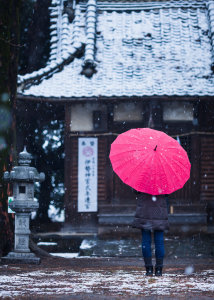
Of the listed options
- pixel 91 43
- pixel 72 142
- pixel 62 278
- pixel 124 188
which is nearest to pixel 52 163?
pixel 72 142

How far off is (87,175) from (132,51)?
412 centimetres

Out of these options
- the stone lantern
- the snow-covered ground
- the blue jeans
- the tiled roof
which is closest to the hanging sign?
the tiled roof

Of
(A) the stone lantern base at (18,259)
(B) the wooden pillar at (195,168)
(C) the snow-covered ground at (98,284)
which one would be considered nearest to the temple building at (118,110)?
(B) the wooden pillar at (195,168)

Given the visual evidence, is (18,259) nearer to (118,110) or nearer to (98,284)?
(98,284)

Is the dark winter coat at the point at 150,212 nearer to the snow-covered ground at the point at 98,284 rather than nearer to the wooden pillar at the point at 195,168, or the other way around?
the snow-covered ground at the point at 98,284

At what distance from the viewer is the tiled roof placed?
14445 millimetres

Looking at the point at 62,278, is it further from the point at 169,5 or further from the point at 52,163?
the point at 169,5

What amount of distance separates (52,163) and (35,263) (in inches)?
324

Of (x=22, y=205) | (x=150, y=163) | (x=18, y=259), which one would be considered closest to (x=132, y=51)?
(x=22, y=205)

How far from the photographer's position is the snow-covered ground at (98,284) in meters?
5.27

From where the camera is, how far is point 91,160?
1480 cm

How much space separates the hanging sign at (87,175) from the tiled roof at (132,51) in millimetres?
1579

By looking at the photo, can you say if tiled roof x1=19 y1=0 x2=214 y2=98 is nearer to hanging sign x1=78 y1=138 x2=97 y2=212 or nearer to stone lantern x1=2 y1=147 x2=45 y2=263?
hanging sign x1=78 y1=138 x2=97 y2=212

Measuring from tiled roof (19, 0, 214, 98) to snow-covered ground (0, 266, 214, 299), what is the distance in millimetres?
Result: 7823
